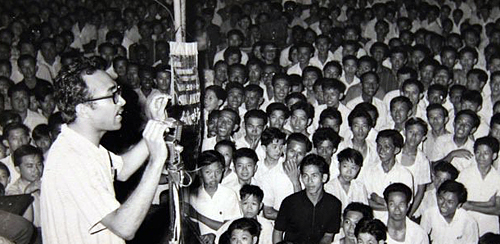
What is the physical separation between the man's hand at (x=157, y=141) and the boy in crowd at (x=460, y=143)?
4.22 meters

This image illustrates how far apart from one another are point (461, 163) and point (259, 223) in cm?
241

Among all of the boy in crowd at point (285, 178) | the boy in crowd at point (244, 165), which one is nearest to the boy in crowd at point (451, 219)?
the boy in crowd at point (285, 178)

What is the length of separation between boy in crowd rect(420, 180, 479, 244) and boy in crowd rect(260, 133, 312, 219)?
1308 mm

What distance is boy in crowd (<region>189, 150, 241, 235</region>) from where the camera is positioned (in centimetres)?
483

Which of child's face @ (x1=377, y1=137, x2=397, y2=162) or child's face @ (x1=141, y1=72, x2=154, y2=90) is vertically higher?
child's face @ (x1=141, y1=72, x2=154, y2=90)

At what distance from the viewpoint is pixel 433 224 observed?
491cm

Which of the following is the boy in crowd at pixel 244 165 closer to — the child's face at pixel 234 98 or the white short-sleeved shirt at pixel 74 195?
the child's face at pixel 234 98

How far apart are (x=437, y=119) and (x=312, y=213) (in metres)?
2.27

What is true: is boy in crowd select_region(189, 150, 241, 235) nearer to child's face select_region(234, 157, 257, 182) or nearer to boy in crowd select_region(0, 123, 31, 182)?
child's face select_region(234, 157, 257, 182)

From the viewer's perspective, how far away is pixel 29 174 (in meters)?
4.94

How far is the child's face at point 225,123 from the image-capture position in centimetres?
579

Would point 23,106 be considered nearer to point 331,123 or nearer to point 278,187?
point 278,187

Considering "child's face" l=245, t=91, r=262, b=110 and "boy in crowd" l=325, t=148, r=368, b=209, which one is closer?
"boy in crowd" l=325, t=148, r=368, b=209

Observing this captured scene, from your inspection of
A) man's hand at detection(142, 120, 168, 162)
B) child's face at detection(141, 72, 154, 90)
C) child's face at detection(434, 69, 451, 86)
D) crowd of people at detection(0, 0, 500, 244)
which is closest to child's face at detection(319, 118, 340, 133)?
crowd of people at detection(0, 0, 500, 244)
